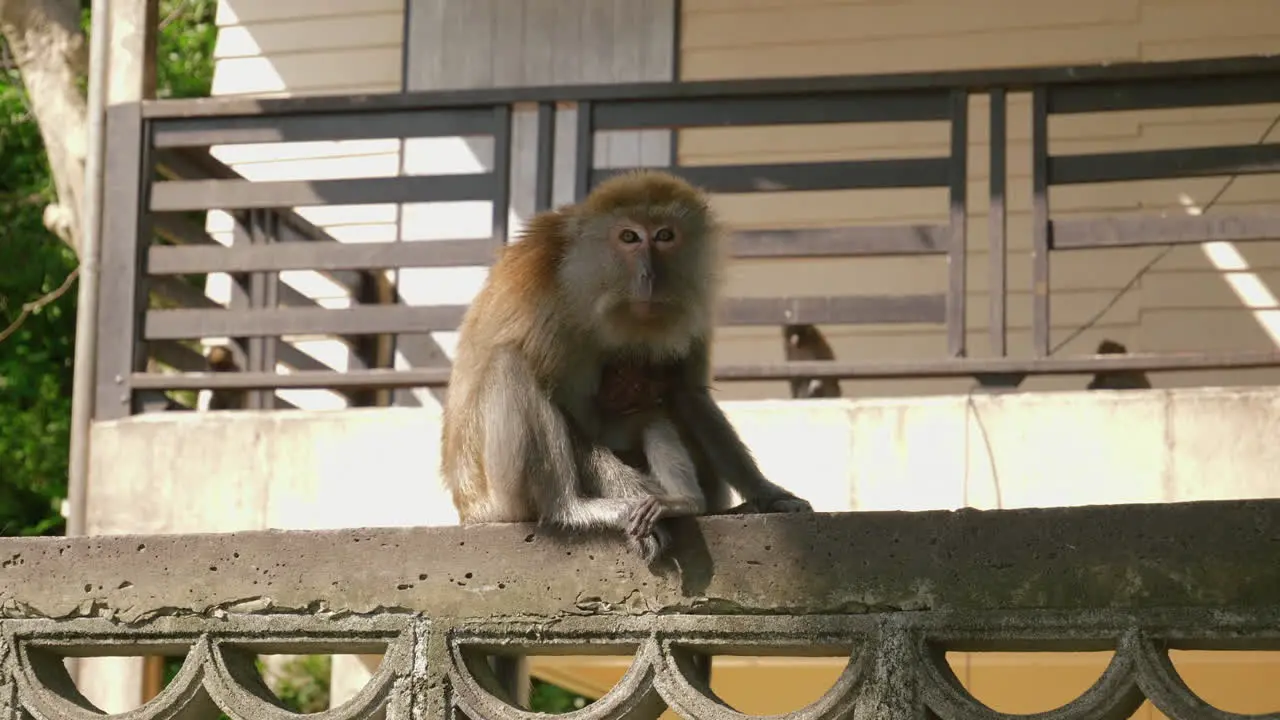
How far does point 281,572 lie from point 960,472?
3786mm

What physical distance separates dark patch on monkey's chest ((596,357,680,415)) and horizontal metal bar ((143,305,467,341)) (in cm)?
320

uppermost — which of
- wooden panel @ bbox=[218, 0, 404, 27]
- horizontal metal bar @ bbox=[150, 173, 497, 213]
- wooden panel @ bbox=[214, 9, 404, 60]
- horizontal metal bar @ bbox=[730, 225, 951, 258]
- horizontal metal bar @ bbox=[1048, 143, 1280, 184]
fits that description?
wooden panel @ bbox=[218, 0, 404, 27]

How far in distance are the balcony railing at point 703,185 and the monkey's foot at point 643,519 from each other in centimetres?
360

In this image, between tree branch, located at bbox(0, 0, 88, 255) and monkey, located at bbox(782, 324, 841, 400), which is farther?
tree branch, located at bbox(0, 0, 88, 255)

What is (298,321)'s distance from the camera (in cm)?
859

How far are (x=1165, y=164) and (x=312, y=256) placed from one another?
3565mm

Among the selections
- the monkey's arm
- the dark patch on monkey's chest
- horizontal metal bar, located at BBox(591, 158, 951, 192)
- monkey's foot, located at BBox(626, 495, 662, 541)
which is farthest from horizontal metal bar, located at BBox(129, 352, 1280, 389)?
monkey's foot, located at BBox(626, 495, 662, 541)

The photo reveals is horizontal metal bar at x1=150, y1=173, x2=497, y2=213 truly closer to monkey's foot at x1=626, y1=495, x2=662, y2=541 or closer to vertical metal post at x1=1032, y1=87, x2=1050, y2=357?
vertical metal post at x1=1032, y1=87, x2=1050, y2=357

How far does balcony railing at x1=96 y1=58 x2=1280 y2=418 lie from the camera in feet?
25.6

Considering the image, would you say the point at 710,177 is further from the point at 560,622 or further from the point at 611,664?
the point at 560,622

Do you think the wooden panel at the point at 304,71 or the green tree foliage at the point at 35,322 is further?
the green tree foliage at the point at 35,322

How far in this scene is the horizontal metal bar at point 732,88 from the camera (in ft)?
25.5

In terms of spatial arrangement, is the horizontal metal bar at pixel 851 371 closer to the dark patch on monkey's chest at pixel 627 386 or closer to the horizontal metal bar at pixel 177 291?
the horizontal metal bar at pixel 177 291

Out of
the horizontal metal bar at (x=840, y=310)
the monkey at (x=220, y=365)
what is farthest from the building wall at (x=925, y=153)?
the horizontal metal bar at (x=840, y=310)
